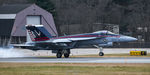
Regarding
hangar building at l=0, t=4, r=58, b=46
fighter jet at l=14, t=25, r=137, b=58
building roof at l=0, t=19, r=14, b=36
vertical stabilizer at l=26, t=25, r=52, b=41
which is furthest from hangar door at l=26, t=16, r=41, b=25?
fighter jet at l=14, t=25, r=137, b=58

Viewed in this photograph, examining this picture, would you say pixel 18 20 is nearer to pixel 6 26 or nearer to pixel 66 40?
pixel 6 26

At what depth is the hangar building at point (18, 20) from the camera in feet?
214

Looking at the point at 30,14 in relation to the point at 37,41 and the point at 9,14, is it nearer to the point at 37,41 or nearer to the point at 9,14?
the point at 9,14

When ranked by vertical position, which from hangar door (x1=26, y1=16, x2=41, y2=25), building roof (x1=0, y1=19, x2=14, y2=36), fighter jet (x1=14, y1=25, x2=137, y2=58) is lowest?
fighter jet (x1=14, y1=25, x2=137, y2=58)

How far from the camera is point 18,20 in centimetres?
6644

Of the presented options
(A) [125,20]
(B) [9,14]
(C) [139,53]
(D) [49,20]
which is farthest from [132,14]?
(C) [139,53]

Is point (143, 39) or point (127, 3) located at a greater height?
point (127, 3)

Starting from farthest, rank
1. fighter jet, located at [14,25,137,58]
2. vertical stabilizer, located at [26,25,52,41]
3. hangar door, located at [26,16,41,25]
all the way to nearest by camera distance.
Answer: hangar door, located at [26,16,41,25], vertical stabilizer, located at [26,25,52,41], fighter jet, located at [14,25,137,58]

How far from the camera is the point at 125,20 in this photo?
271 ft

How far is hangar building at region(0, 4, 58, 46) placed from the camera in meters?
65.2

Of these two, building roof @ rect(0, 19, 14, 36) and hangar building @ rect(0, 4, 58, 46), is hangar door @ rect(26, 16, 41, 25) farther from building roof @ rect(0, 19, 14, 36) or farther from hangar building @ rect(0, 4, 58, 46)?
building roof @ rect(0, 19, 14, 36)

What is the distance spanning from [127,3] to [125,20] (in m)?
4.49

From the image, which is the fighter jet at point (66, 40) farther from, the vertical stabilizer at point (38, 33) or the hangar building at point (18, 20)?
the hangar building at point (18, 20)

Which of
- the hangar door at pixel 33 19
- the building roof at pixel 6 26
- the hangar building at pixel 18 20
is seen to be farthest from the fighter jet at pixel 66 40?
the hangar door at pixel 33 19
